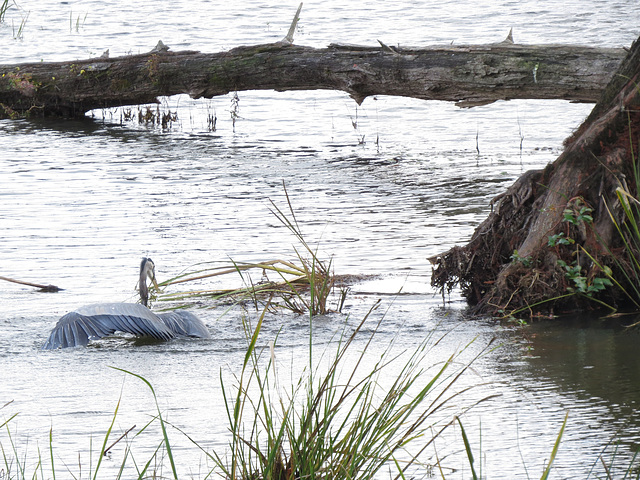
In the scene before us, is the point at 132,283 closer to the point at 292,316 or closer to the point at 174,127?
the point at 292,316

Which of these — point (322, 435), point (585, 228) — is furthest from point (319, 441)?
point (585, 228)

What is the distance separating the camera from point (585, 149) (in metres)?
5.21

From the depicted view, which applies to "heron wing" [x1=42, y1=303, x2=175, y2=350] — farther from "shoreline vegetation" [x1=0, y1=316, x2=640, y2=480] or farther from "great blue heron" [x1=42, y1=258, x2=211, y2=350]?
"shoreline vegetation" [x1=0, y1=316, x2=640, y2=480]

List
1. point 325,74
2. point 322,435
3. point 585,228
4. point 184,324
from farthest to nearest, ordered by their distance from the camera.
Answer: point 325,74, point 585,228, point 184,324, point 322,435

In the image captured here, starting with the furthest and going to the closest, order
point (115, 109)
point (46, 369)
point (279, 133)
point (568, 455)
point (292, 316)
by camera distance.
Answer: point (115, 109) → point (279, 133) → point (292, 316) → point (46, 369) → point (568, 455)

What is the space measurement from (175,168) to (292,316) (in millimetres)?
5398

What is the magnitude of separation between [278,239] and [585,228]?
2.75 m

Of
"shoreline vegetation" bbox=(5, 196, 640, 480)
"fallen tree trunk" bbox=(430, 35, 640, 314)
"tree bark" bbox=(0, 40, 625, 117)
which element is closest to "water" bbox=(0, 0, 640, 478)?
"shoreline vegetation" bbox=(5, 196, 640, 480)

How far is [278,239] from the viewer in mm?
7223

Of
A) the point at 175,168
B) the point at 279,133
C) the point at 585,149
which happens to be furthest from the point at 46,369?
the point at 279,133

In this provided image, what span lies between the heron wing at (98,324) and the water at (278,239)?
8 centimetres

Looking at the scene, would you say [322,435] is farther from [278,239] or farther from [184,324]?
[278,239]

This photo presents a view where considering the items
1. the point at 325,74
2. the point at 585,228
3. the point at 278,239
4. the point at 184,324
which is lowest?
the point at 184,324

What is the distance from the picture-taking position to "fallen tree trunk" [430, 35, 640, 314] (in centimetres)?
501
